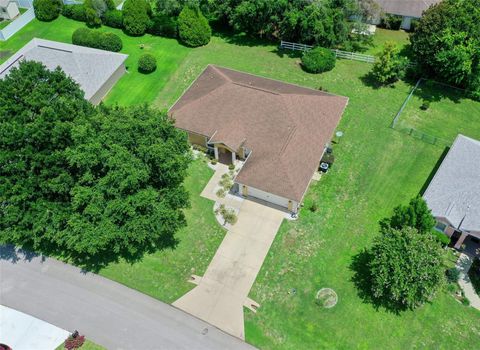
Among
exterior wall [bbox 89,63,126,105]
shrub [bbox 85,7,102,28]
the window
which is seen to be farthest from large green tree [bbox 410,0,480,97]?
shrub [bbox 85,7,102,28]

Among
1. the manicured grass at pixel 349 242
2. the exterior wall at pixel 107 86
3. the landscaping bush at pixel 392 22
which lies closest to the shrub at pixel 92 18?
the exterior wall at pixel 107 86

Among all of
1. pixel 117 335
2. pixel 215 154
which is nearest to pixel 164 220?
pixel 117 335

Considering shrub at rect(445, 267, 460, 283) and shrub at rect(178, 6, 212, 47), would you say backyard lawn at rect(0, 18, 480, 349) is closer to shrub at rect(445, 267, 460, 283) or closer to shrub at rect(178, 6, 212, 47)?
shrub at rect(445, 267, 460, 283)

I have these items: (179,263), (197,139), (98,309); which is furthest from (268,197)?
(98,309)

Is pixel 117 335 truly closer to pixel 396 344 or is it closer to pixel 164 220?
pixel 164 220

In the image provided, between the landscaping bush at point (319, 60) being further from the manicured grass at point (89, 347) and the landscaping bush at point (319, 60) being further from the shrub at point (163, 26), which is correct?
the manicured grass at point (89, 347)
